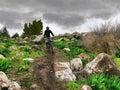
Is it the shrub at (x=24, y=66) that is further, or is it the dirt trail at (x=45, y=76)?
the shrub at (x=24, y=66)

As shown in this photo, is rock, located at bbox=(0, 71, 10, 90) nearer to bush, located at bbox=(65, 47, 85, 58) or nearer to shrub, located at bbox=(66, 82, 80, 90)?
shrub, located at bbox=(66, 82, 80, 90)

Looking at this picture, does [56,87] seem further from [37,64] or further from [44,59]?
[44,59]

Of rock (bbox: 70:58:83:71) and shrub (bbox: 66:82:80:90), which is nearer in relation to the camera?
shrub (bbox: 66:82:80:90)

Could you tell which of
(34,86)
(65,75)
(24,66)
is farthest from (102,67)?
(34,86)

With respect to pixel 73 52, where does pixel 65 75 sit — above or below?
below

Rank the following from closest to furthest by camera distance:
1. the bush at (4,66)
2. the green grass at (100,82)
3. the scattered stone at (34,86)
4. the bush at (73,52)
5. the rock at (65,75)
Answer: the scattered stone at (34,86) → the green grass at (100,82) → the rock at (65,75) → the bush at (4,66) → the bush at (73,52)

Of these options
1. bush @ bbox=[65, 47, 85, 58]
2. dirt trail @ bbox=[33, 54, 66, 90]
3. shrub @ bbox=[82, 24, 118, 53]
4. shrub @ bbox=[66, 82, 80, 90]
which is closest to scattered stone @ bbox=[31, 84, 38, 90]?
dirt trail @ bbox=[33, 54, 66, 90]

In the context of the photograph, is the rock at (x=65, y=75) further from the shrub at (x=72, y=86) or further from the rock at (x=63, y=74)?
the shrub at (x=72, y=86)

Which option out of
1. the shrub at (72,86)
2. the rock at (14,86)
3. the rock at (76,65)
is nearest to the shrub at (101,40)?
the rock at (76,65)

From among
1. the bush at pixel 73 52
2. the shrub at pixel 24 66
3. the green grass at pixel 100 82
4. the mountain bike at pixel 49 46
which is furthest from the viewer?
the bush at pixel 73 52

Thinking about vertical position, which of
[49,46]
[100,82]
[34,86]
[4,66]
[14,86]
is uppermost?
[49,46]

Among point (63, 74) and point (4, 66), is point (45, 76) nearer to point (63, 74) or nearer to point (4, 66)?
point (63, 74)

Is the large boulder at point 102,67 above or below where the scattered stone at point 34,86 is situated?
above

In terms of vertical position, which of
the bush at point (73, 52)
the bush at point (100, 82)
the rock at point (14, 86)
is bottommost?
the bush at point (100, 82)
